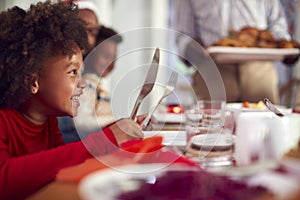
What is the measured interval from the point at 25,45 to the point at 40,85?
3 cm

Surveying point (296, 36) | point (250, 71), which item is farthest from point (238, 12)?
point (250, 71)

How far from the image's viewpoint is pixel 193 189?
0.19 m

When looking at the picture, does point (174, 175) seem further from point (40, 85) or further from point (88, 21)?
point (88, 21)

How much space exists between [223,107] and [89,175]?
0.54 ft

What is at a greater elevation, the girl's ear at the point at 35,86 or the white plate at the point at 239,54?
the white plate at the point at 239,54

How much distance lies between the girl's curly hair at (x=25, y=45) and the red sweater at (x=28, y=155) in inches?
0.8

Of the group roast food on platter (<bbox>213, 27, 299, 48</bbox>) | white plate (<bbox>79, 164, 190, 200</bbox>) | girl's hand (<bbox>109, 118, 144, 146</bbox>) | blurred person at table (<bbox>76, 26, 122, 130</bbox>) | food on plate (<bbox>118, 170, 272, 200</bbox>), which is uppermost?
roast food on platter (<bbox>213, 27, 299, 48</bbox>)

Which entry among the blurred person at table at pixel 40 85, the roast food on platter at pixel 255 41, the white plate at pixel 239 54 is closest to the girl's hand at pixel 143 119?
the blurred person at table at pixel 40 85

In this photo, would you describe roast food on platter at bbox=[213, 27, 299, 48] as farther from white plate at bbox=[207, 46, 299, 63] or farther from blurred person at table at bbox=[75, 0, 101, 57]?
blurred person at table at bbox=[75, 0, 101, 57]

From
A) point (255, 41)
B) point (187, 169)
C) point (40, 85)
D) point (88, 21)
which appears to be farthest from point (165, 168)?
point (255, 41)

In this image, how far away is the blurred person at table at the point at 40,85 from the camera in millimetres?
255

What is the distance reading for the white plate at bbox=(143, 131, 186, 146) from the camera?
27 centimetres

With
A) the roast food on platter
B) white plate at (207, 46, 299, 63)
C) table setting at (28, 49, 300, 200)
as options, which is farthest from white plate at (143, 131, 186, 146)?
the roast food on platter

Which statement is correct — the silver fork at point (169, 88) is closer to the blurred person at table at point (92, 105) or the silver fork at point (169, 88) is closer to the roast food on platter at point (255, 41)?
the blurred person at table at point (92, 105)
